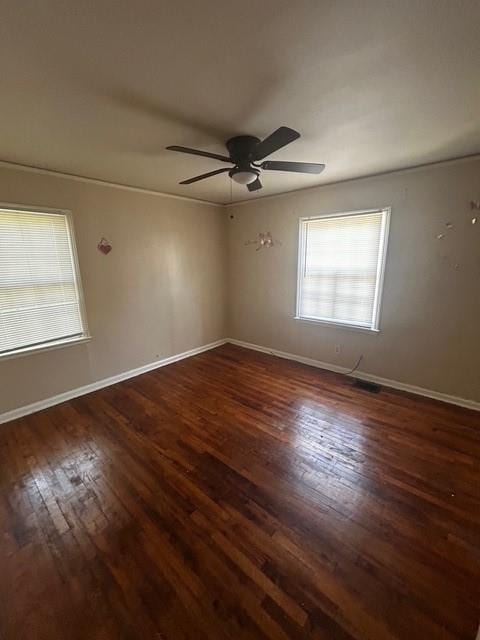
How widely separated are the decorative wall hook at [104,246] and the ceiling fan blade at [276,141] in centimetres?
208

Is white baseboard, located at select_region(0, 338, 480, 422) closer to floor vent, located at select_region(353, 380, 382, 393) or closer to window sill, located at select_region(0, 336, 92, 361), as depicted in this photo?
floor vent, located at select_region(353, 380, 382, 393)

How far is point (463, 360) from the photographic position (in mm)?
2748

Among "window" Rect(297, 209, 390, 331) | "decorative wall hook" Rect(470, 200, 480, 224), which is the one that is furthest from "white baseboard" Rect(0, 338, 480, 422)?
"decorative wall hook" Rect(470, 200, 480, 224)

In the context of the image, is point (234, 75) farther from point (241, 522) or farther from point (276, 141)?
point (241, 522)

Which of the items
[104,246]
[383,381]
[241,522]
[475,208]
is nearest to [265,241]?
[104,246]

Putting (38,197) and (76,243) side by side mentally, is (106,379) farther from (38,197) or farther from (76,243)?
(38,197)

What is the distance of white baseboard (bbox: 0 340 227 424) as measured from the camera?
2693mm

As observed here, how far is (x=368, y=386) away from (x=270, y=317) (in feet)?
5.66

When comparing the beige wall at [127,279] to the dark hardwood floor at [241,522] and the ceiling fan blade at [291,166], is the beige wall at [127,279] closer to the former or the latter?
A: the dark hardwood floor at [241,522]

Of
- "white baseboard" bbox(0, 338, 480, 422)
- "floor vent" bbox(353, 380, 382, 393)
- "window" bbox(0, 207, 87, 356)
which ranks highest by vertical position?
"window" bbox(0, 207, 87, 356)

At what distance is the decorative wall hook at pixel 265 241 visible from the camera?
4.00 m

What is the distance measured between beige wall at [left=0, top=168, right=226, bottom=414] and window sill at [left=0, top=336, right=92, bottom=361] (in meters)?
0.05

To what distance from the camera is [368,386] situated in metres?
3.23

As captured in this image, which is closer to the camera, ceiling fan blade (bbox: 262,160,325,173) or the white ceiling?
the white ceiling
